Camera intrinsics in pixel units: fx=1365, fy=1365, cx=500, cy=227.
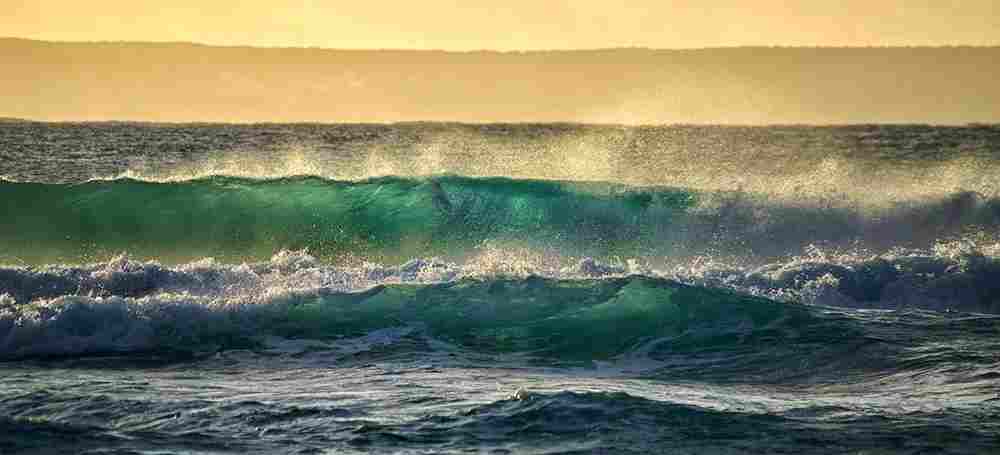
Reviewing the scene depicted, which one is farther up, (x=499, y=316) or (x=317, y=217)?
(x=317, y=217)

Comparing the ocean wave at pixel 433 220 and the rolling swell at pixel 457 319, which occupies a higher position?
the ocean wave at pixel 433 220

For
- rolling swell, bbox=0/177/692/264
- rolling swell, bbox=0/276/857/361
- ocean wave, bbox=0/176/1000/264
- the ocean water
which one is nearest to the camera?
the ocean water

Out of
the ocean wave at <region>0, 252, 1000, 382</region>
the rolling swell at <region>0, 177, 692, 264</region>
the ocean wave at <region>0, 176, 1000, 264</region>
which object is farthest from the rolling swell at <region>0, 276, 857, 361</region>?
the rolling swell at <region>0, 177, 692, 264</region>

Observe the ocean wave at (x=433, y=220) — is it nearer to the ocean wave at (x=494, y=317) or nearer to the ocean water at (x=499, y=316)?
the ocean water at (x=499, y=316)

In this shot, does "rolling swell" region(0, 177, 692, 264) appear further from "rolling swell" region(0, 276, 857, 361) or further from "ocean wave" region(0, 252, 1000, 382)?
"rolling swell" region(0, 276, 857, 361)

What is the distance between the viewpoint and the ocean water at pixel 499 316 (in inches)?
413

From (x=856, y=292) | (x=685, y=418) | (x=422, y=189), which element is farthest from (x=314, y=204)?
(x=685, y=418)

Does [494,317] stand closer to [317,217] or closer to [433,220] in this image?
[433,220]

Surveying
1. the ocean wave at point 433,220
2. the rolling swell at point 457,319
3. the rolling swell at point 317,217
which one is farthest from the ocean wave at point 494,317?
the rolling swell at point 317,217

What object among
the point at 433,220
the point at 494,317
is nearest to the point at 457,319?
the point at 494,317

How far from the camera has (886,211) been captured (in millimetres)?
23219

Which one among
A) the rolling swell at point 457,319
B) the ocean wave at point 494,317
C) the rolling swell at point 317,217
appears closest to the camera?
the ocean wave at point 494,317

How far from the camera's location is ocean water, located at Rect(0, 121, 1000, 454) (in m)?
10.5

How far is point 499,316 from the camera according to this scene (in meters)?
15.9
